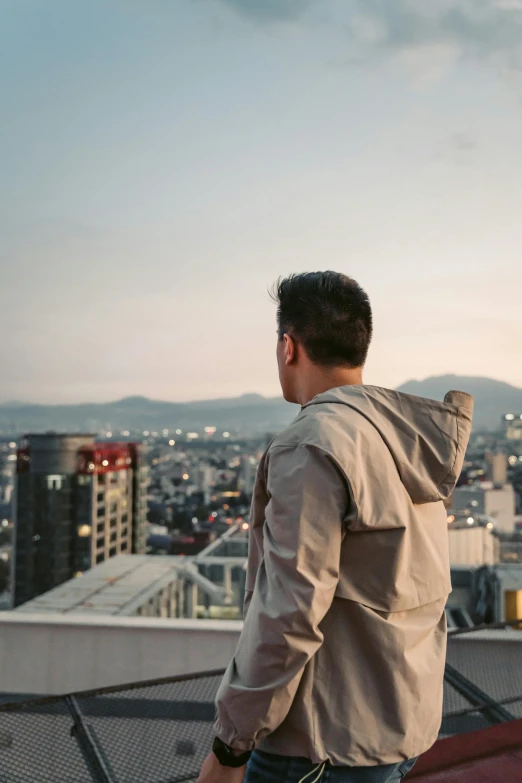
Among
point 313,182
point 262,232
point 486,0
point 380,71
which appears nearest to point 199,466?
point 262,232

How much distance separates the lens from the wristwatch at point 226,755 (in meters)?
0.73

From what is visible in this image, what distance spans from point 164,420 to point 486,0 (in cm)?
Result: 5841

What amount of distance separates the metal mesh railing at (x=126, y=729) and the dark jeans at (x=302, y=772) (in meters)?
1.09

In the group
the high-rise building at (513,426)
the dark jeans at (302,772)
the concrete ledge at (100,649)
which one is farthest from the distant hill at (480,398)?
the concrete ledge at (100,649)

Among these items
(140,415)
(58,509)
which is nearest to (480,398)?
(58,509)

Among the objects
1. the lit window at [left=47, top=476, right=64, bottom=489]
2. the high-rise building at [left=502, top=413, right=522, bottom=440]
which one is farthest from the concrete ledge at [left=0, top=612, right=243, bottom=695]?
the lit window at [left=47, top=476, right=64, bottom=489]

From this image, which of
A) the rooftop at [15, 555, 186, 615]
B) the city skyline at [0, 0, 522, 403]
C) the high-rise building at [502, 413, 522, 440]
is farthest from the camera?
the high-rise building at [502, 413, 522, 440]

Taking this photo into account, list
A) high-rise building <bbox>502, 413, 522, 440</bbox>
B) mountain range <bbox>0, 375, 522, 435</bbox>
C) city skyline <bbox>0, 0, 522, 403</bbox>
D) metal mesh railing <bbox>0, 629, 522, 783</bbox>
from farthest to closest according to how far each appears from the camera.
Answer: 1. mountain range <bbox>0, 375, 522, 435</bbox>
2. high-rise building <bbox>502, 413, 522, 440</bbox>
3. city skyline <bbox>0, 0, 522, 403</bbox>
4. metal mesh railing <bbox>0, 629, 522, 783</bbox>

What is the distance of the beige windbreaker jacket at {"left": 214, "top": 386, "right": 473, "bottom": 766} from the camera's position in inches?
26.9

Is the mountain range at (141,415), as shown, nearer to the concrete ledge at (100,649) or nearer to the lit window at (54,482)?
the lit window at (54,482)

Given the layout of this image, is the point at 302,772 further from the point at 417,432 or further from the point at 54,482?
the point at 54,482

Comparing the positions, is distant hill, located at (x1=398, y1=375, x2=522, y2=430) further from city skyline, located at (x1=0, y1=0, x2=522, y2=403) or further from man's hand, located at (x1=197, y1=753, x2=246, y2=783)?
man's hand, located at (x1=197, y1=753, x2=246, y2=783)

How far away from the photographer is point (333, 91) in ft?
31.3

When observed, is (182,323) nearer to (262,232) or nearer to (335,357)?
(262,232)
